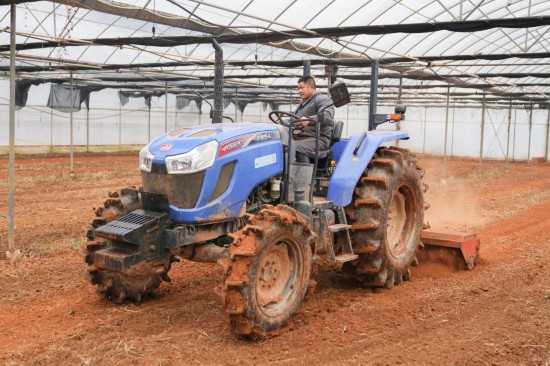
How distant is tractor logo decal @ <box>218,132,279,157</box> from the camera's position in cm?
443

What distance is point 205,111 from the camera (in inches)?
1197

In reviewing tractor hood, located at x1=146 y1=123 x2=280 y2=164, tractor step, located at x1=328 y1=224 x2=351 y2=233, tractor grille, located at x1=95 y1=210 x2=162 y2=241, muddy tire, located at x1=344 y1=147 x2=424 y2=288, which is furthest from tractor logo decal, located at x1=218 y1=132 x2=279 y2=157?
muddy tire, located at x1=344 y1=147 x2=424 y2=288

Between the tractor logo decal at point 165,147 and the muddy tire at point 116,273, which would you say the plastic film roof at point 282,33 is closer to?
the muddy tire at point 116,273

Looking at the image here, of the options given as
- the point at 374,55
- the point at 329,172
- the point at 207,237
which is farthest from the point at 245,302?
the point at 374,55

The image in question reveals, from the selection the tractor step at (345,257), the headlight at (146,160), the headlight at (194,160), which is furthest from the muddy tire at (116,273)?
the tractor step at (345,257)

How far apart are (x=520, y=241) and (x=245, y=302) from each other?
5363mm

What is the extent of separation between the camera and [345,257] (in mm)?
5117

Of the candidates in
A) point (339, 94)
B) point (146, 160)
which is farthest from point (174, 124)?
point (146, 160)

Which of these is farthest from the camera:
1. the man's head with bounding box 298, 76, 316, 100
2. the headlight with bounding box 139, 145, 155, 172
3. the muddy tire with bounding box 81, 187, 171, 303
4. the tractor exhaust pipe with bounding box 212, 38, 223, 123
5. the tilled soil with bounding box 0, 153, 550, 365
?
the tractor exhaust pipe with bounding box 212, 38, 223, 123

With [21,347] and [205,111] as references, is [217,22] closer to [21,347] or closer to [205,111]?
[21,347]

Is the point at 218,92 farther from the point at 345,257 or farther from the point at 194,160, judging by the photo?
the point at 345,257

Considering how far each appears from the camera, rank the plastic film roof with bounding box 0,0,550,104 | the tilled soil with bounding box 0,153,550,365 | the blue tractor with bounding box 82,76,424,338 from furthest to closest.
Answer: the plastic film roof with bounding box 0,0,550,104 → the blue tractor with bounding box 82,76,424,338 → the tilled soil with bounding box 0,153,550,365

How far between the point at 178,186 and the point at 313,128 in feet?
5.02

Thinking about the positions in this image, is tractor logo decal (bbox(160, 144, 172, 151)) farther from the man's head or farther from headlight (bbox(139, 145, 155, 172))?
the man's head
